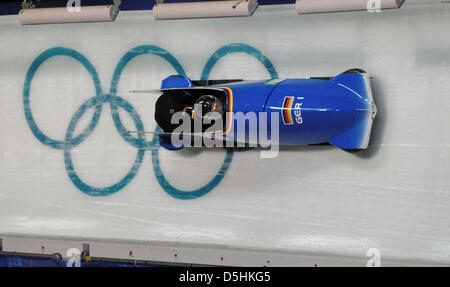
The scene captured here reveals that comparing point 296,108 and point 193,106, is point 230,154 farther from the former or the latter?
point 296,108

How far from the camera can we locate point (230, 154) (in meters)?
5.25

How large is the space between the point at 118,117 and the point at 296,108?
179cm

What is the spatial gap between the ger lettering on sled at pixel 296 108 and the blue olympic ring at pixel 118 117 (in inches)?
17.6

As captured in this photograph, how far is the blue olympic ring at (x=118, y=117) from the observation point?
17.3 feet

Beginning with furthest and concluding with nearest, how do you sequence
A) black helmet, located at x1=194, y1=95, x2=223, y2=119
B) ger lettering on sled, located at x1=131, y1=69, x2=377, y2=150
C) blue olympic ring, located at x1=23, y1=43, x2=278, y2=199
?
1. blue olympic ring, located at x1=23, y1=43, x2=278, y2=199
2. black helmet, located at x1=194, y1=95, x2=223, y2=119
3. ger lettering on sled, located at x1=131, y1=69, x2=377, y2=150

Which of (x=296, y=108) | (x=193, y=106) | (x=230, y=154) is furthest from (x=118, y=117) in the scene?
(x=296, y=108)

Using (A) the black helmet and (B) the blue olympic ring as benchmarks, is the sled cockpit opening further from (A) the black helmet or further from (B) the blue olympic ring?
(B) the blue olympic ring

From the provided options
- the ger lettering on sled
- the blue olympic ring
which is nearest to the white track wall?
the blue olympic ring

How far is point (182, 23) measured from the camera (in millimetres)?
5484

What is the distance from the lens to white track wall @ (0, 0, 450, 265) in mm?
4789

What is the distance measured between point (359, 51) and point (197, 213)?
6.16 feet

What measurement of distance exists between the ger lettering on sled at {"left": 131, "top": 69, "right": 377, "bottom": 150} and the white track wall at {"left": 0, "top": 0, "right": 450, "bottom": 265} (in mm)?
338

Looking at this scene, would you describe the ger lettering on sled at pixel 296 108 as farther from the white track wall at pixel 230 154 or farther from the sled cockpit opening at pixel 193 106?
the white track wall at pixel 230 154

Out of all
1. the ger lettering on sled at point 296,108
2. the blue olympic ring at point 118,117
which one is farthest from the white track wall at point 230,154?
the ger lettering on sled at point 296,108
